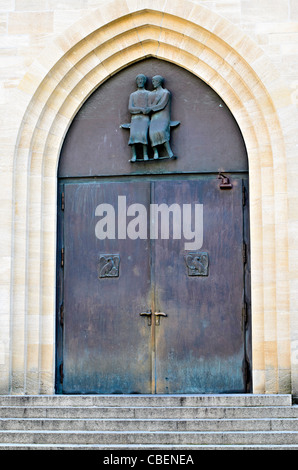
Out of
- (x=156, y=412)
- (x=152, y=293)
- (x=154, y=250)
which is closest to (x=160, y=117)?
(x=154, y=250)

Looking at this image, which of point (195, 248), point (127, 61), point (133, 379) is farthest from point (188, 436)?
point (127, 61)

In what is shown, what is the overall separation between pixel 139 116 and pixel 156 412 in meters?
3.55

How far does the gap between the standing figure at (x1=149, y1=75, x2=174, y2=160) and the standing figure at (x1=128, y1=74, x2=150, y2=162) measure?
6 cm

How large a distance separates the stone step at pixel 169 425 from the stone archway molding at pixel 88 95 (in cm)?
106

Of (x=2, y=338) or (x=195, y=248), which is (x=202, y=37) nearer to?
(x=195, y=248)

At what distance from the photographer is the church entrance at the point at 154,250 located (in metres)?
8.89

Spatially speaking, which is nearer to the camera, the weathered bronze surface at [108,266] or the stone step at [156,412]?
the stone step at [156,412]

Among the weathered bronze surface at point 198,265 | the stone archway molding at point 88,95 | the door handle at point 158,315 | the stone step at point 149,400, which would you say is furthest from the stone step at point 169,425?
the weathered bronze surface at point 198,265

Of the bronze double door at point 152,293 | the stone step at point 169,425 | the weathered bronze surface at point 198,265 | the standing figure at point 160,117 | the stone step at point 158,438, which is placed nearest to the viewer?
the stone step at point 158,438

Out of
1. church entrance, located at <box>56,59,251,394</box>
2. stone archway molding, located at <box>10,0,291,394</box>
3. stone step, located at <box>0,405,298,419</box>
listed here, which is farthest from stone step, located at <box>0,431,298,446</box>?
church entrance, located at <box>56,59,251,394</box>

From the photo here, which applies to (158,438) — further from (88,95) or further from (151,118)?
(88,95)

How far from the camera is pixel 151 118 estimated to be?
9211 mm

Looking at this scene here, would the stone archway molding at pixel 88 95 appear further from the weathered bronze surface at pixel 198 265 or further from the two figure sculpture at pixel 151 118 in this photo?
the weathered bronze surface at pixel 198 265

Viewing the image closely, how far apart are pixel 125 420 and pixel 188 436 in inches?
26.7
